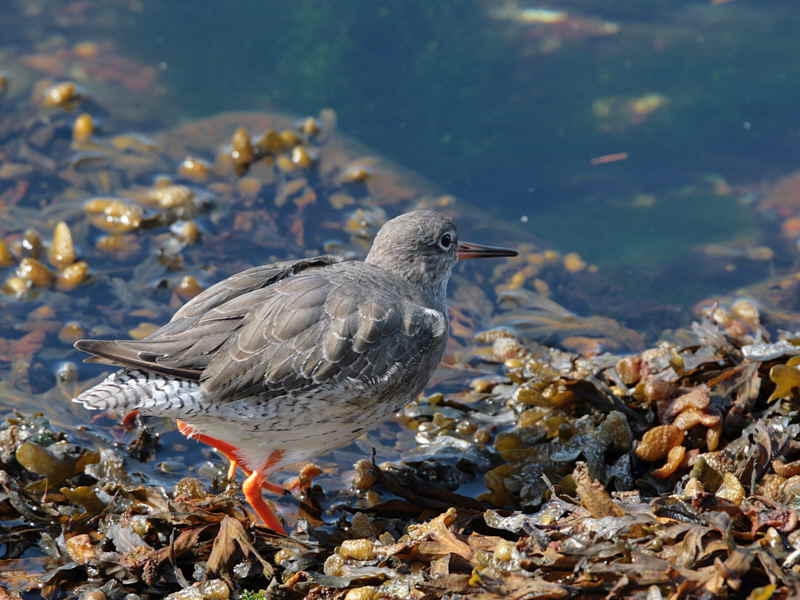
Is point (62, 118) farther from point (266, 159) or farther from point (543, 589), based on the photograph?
point (543, 589)

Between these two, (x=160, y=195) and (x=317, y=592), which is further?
(x=160, y=195)

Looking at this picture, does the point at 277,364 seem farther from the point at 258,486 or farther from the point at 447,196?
the point at 447,196

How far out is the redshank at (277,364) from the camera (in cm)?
386

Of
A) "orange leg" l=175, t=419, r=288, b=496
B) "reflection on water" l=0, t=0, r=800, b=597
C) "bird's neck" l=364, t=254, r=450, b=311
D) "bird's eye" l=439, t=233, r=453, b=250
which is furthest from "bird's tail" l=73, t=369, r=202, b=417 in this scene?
"bird's eye" l=439, t=233, r=453, b=250

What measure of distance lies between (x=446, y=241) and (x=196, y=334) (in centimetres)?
165

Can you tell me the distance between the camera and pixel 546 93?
784cm

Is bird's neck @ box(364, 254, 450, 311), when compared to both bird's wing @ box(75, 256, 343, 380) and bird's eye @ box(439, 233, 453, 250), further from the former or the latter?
bird's wing @ box(75, 256, 343, 380)

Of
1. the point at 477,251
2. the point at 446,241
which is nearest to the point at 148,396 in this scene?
the point at 446,241

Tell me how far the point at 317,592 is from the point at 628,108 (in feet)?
17.9

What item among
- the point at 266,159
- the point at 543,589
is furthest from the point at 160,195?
the point at 543,589

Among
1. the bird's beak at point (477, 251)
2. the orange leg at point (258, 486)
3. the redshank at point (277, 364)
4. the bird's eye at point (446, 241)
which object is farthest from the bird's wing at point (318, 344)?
the bird's beak at point (477, 251)

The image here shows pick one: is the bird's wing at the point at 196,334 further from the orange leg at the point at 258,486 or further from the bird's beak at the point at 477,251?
the bird's beak at the point at 477,251

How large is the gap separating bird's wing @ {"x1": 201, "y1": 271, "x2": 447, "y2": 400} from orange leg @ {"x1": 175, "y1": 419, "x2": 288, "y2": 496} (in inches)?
22.9

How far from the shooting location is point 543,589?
310 centimetres
